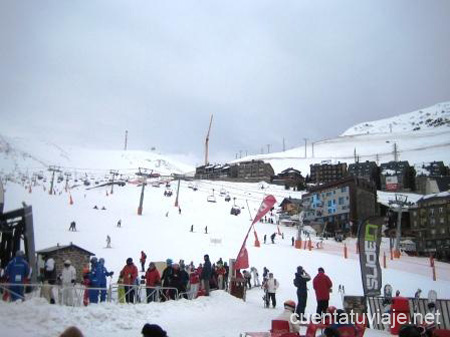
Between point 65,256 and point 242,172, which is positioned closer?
point 65,256

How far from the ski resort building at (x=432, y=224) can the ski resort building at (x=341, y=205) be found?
720 centimetres

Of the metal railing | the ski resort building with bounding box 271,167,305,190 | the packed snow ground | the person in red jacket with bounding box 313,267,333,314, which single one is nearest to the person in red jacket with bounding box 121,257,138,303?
the metal railing

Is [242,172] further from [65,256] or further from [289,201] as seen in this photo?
[65,256]

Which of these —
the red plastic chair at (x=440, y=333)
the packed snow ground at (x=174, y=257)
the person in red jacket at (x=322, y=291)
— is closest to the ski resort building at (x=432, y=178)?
the packed snow ground at (x=174, y=257)

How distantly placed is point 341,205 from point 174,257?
40.3m

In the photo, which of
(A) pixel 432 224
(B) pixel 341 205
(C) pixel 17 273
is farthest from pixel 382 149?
(C) pixel 17 273

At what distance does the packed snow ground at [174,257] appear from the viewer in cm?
923

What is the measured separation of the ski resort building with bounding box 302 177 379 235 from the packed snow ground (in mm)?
9757

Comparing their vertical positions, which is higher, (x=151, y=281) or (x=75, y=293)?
(x=151, y=281)

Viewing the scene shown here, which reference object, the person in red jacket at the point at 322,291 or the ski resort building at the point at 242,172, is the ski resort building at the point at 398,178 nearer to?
the ski resort building at the point at 242,172

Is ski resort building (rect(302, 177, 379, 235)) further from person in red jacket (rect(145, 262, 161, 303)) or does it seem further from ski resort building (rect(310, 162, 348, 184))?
person in red jacket (rect(145, 262, 161, 303))

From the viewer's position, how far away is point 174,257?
90.2 ft

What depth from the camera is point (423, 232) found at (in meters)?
62.4

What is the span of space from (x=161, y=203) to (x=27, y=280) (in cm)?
5181
